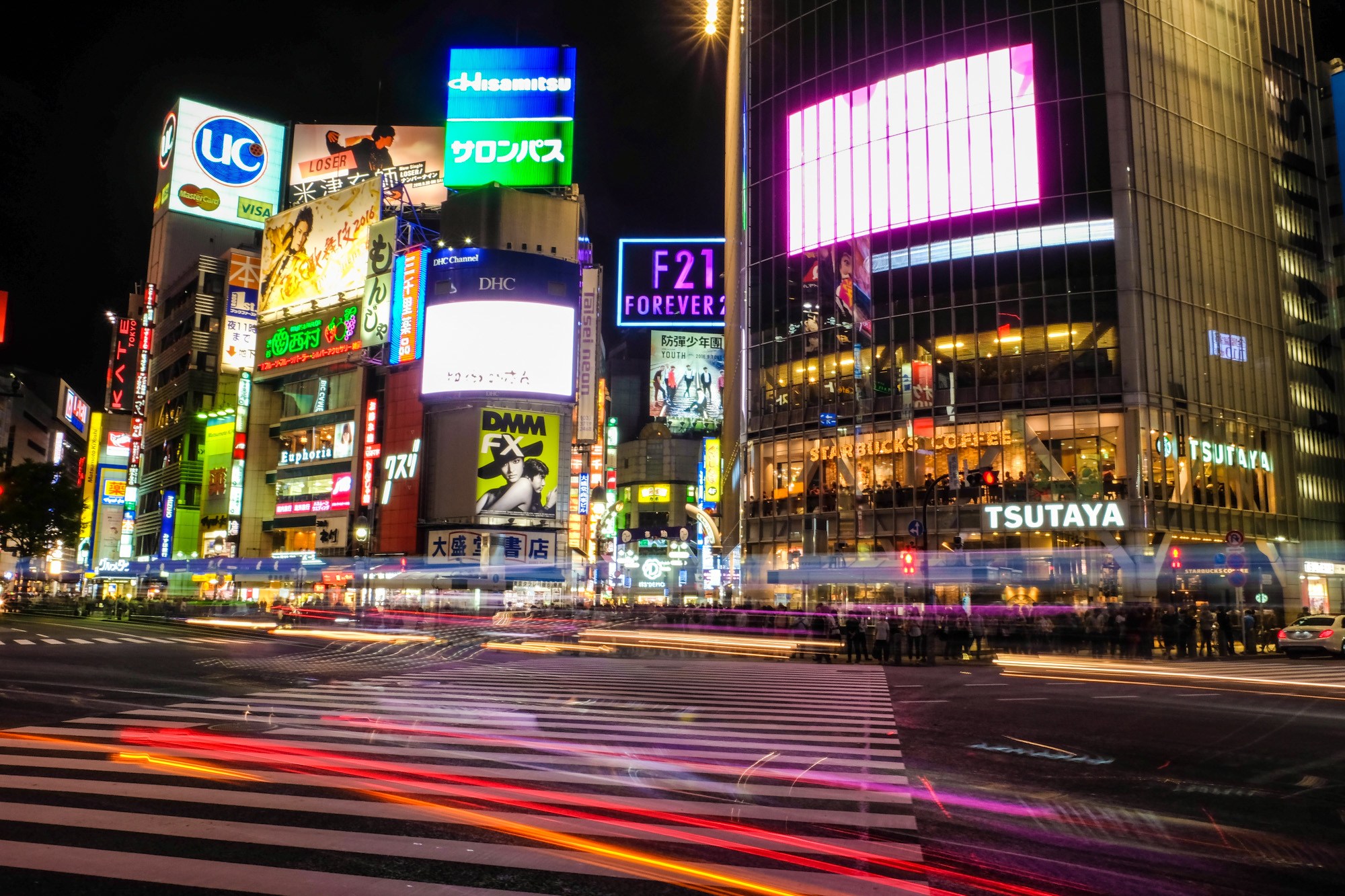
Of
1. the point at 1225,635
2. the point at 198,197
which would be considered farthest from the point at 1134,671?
the point at 198,197

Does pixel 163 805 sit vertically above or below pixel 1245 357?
below

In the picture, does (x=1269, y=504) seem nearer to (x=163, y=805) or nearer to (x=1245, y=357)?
(x=1245, y=357)

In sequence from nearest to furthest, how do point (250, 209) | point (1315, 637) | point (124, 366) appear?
1. point (1315, 637)
2. point (124, 366)
3. point (250, 209)

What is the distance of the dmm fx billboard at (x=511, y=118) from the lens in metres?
62.0

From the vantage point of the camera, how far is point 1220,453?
4703 centimetres

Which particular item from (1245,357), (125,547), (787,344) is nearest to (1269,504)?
(1245,357)

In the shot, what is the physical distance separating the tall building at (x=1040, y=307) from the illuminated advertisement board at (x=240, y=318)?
38.8m

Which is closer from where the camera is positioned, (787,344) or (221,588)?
(787,344)

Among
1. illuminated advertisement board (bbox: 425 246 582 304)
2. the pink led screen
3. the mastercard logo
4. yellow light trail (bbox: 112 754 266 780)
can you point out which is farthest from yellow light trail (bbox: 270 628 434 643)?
the mastercard logo

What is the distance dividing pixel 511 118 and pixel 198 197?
52.4 metres

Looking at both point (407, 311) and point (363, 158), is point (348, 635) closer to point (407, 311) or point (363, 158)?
point (407, 311)

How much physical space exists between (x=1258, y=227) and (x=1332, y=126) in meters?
17.1

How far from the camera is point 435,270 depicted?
5947 cm

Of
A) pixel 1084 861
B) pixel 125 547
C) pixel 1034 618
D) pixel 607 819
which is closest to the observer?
pixel 1084 861
